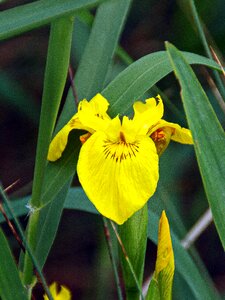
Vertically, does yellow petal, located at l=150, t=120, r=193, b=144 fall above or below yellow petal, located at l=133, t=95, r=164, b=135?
below

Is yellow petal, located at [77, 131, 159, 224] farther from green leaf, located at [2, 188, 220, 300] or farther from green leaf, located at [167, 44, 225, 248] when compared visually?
green leaf, located at [2, 188, 220, 300]

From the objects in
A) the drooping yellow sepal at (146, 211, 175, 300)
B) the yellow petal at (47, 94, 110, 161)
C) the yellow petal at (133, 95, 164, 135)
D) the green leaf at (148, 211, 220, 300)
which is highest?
the yellow petal at (47, 94, 110, 161)

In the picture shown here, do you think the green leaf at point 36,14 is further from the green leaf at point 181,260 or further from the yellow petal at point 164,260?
the green leaf at point 181,260

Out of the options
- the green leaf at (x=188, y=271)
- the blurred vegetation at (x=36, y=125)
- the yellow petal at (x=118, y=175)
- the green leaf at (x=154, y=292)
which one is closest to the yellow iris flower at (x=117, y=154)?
the yellow petal at (x=118, y=175)

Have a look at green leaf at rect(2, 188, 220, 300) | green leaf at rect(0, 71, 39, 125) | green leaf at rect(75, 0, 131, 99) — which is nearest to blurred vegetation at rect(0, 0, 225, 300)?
green leaf at rect(0, 71, 39, 125)

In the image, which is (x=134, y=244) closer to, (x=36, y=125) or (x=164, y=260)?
(x=164, y=260)

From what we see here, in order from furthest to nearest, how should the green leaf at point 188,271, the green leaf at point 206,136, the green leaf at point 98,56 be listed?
the green leaf at point 188,271 < the green leaf at point 98,56 < the green leaf at point 206,136
